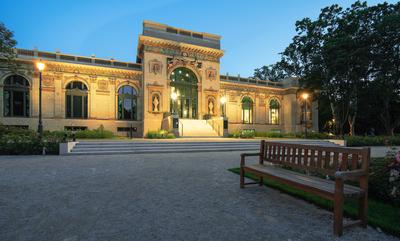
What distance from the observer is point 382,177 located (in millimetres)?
4238

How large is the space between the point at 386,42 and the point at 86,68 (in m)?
30.8

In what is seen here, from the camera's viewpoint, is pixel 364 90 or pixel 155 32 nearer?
pixel 364 90

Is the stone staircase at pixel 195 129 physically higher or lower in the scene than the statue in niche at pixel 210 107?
lower

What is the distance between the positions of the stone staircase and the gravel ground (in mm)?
15170

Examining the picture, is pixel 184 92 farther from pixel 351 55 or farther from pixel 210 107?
pixel 351 55

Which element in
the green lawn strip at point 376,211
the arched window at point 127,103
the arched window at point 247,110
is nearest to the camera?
the green lawn strip at point 376,211

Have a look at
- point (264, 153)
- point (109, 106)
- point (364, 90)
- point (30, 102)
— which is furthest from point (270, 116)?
point (30, 102)

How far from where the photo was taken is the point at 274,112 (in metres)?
32.7

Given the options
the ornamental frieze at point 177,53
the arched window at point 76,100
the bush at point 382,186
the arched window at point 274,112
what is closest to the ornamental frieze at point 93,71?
the arched window at point 76,100

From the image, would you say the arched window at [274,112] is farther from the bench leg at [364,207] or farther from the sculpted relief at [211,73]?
the bench leg at [364,207]

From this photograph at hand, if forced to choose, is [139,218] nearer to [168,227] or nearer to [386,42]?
[168,227]

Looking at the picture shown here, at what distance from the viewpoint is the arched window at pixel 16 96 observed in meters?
20.5

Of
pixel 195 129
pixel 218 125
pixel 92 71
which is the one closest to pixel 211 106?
pixel 218 125

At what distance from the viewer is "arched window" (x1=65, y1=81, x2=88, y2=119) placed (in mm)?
22156
